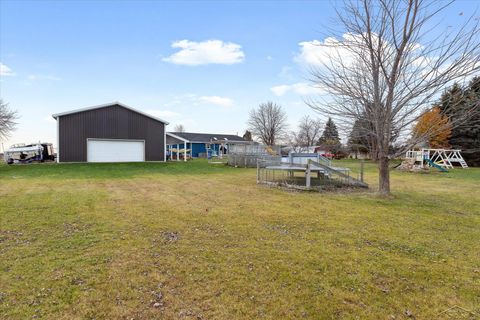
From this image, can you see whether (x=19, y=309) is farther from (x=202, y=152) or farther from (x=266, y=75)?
(x=202, y=152)

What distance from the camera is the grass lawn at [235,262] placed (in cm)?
255

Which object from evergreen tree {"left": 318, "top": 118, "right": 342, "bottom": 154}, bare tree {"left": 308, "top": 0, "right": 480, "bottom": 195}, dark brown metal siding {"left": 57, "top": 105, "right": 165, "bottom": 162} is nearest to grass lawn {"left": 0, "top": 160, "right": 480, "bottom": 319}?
bare tree {"left": 308, "top": 0, "right": 480, "bottom": 195}

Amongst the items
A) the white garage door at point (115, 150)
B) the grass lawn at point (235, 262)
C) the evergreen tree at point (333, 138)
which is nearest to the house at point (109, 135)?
the white garage door at point (115, 150)

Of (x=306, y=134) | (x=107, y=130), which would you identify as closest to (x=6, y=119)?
(x=107, y=130)

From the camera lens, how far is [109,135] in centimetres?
2180

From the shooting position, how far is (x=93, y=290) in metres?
2.79

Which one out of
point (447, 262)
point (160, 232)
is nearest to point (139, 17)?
point (160, 232)

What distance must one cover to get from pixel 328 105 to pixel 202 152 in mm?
33653

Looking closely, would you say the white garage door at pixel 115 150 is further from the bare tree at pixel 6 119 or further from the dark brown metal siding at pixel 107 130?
the bare tree at pixel 6 119

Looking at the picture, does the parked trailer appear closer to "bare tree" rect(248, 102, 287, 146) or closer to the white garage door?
the white garage door

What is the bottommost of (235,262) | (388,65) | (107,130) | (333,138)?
(235,262)

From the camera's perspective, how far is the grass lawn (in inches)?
100

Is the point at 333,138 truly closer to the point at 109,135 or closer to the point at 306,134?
the point at 109,135

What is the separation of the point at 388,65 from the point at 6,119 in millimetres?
27932
